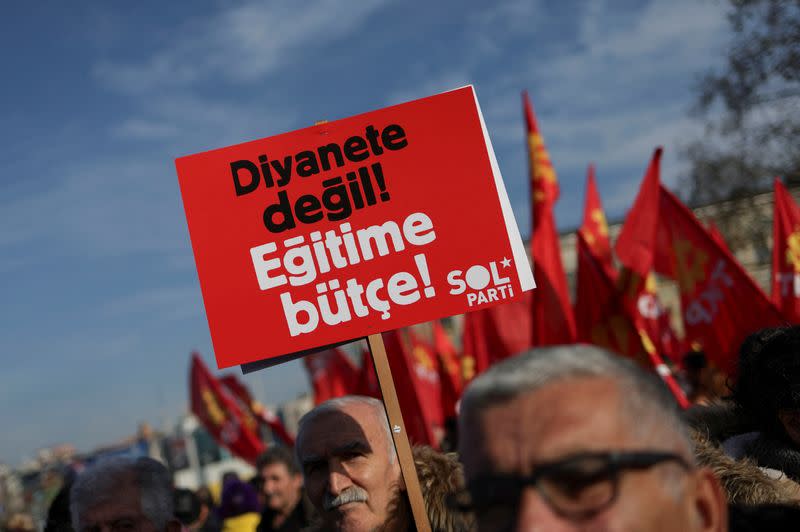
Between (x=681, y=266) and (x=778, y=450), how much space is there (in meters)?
5.76

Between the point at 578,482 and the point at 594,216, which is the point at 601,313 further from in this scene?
the point at 578,482

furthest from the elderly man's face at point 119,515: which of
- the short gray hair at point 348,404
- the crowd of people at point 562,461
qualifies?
the short gray hair at point 348,404

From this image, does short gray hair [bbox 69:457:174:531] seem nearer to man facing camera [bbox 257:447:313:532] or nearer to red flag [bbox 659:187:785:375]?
man facing camera [bbox 257:447:313:532]

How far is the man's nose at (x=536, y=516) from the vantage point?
1.45 meters

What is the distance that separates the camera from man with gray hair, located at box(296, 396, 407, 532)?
3254mm

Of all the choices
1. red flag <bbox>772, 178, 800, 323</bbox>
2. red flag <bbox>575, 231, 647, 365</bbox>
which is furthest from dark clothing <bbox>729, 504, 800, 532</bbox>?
→ red flag <bbox>772, 178, 800, 323</bbox>

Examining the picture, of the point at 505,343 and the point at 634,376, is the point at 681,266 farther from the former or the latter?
the point at 634,376

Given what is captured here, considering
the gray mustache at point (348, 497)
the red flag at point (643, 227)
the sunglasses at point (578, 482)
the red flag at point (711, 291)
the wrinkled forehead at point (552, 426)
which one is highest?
the red flag at point (643, 227)

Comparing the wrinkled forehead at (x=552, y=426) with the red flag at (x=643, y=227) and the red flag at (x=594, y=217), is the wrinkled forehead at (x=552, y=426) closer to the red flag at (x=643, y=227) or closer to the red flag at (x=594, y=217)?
the red flag at (x=643, y=227)

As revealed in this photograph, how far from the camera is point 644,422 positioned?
1.53m

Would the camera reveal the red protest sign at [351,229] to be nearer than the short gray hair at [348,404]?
Yes

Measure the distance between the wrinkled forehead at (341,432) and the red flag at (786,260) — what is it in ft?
17.3

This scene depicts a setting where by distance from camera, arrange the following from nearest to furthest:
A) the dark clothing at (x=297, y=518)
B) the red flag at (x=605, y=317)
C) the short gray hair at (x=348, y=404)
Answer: the short gray hair at (x=348, y=404)
the dark clothing at (x=297, y=518)
the red flag at (x=605, y=317)

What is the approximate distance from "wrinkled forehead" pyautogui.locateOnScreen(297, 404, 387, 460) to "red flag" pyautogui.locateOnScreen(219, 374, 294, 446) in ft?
31.6
